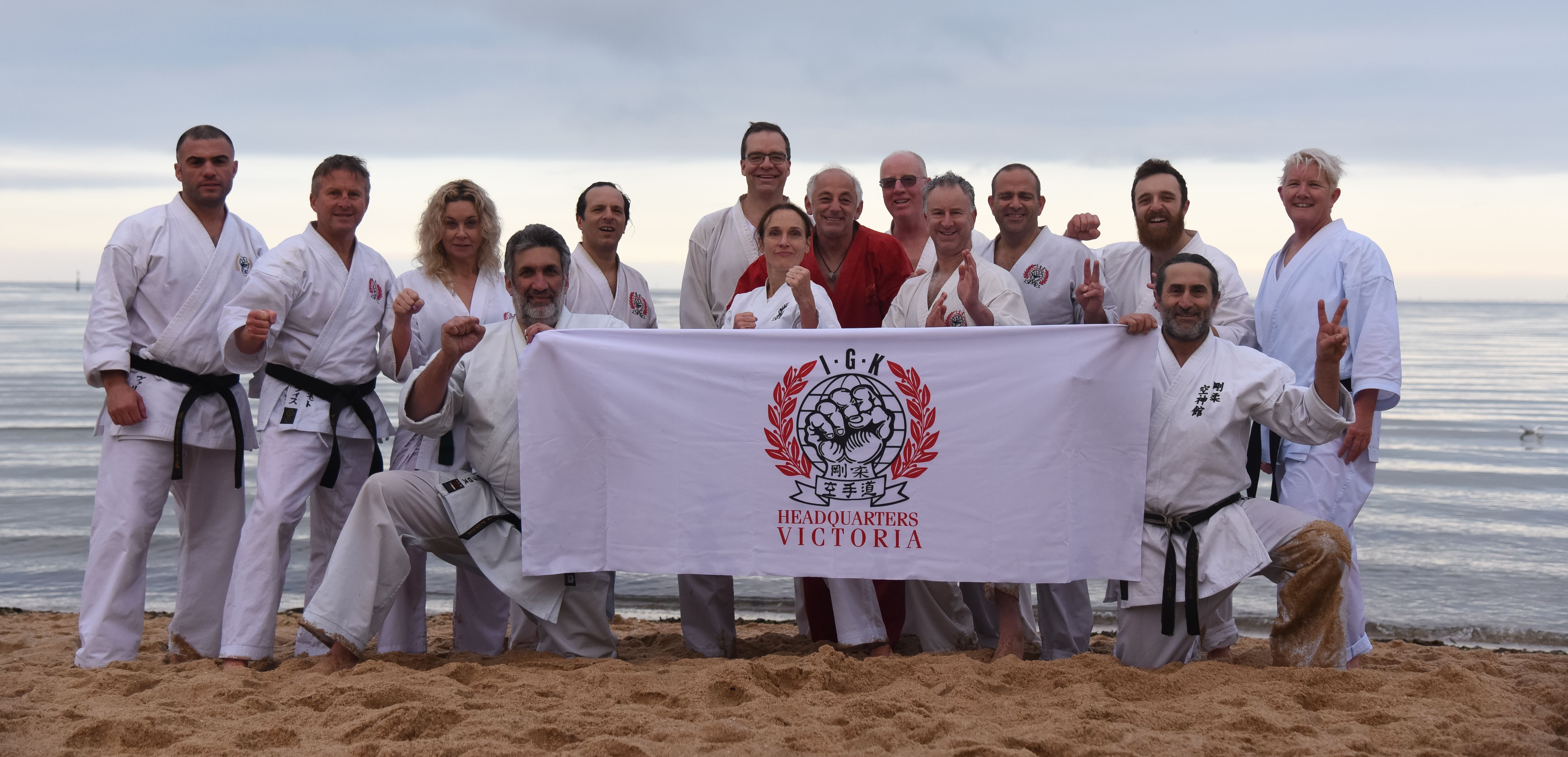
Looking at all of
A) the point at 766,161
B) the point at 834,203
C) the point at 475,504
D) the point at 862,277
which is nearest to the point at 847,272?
the point at 862,277

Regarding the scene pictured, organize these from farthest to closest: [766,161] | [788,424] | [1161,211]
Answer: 1. [766,161]
2. [1161,211]
3. [788,424]

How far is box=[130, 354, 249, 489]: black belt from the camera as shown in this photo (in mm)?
4871

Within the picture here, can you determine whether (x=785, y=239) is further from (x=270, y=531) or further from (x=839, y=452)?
(x=270, y=531)

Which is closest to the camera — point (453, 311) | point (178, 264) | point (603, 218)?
point (178, 264)

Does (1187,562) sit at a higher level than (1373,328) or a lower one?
lower

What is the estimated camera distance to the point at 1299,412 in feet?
14.0

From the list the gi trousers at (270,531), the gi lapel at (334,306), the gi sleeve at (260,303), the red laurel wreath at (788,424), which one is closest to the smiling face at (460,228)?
the gi lapel at (334,306)

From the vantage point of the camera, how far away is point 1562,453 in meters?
13.9

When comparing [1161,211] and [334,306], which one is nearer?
[334,306]

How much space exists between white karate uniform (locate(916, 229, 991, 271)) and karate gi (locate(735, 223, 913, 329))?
3.8 inches

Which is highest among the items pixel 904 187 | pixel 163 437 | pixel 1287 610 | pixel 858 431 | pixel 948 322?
pixel 904 187

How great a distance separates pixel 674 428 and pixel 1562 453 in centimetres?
1386

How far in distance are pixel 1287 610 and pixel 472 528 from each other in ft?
11.0

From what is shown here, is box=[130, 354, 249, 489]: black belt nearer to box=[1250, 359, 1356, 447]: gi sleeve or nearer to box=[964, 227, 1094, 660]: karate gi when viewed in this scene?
box=[964, 227, 1094, 660]: karate gi
